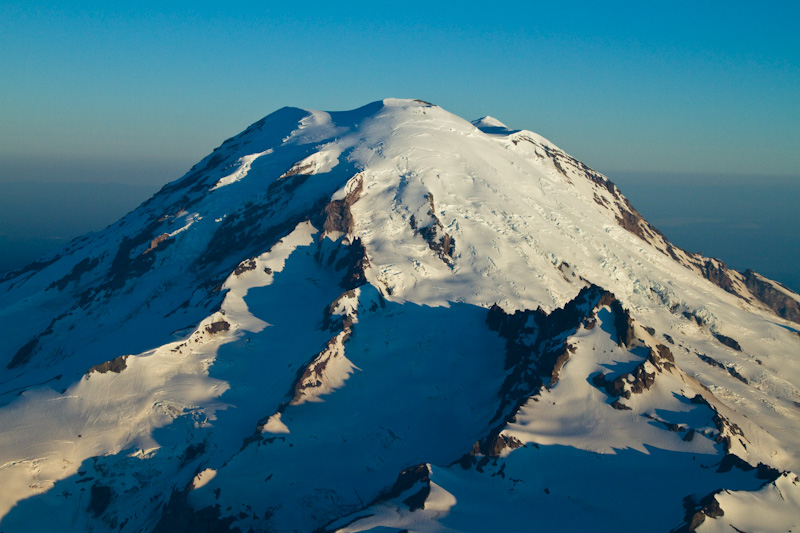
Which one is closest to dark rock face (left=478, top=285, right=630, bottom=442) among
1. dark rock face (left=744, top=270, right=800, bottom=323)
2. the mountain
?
the mountain

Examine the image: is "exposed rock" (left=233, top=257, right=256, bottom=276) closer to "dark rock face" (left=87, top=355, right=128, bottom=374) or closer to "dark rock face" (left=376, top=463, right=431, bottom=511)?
"dark rock face" (left=87, top=355, right=128, bottom=374)

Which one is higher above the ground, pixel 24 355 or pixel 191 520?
pixel 191 520

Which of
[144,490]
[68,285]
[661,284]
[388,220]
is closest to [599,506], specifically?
[144,490]

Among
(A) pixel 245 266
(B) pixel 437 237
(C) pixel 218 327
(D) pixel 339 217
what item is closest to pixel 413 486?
(C) pixel 218 327

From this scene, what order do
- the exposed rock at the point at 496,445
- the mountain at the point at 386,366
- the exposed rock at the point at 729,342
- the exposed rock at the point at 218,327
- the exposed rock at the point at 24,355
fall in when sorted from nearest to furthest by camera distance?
the mountain at the point at 386,366 → the exposed rock at the point at 496,445 → the exposed rock at the point at 218,327 → the exposed rock at the point at 24,355 → the exposed rock at the point at 729,342

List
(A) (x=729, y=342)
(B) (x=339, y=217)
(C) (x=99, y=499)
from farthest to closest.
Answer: (A) (x=729, y=342), (B) (x=339, y=217), (C) (x=99, y=499)

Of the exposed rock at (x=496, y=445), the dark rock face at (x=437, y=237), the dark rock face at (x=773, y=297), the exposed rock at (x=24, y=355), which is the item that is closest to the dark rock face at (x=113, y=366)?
the exposed rock at (x=24, y=355)

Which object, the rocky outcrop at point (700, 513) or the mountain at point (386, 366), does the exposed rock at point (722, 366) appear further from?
the rocky outcrop at point (700, 513)

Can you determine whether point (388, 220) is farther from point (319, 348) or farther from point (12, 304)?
point (12, 304)

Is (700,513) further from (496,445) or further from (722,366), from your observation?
(722,366)
